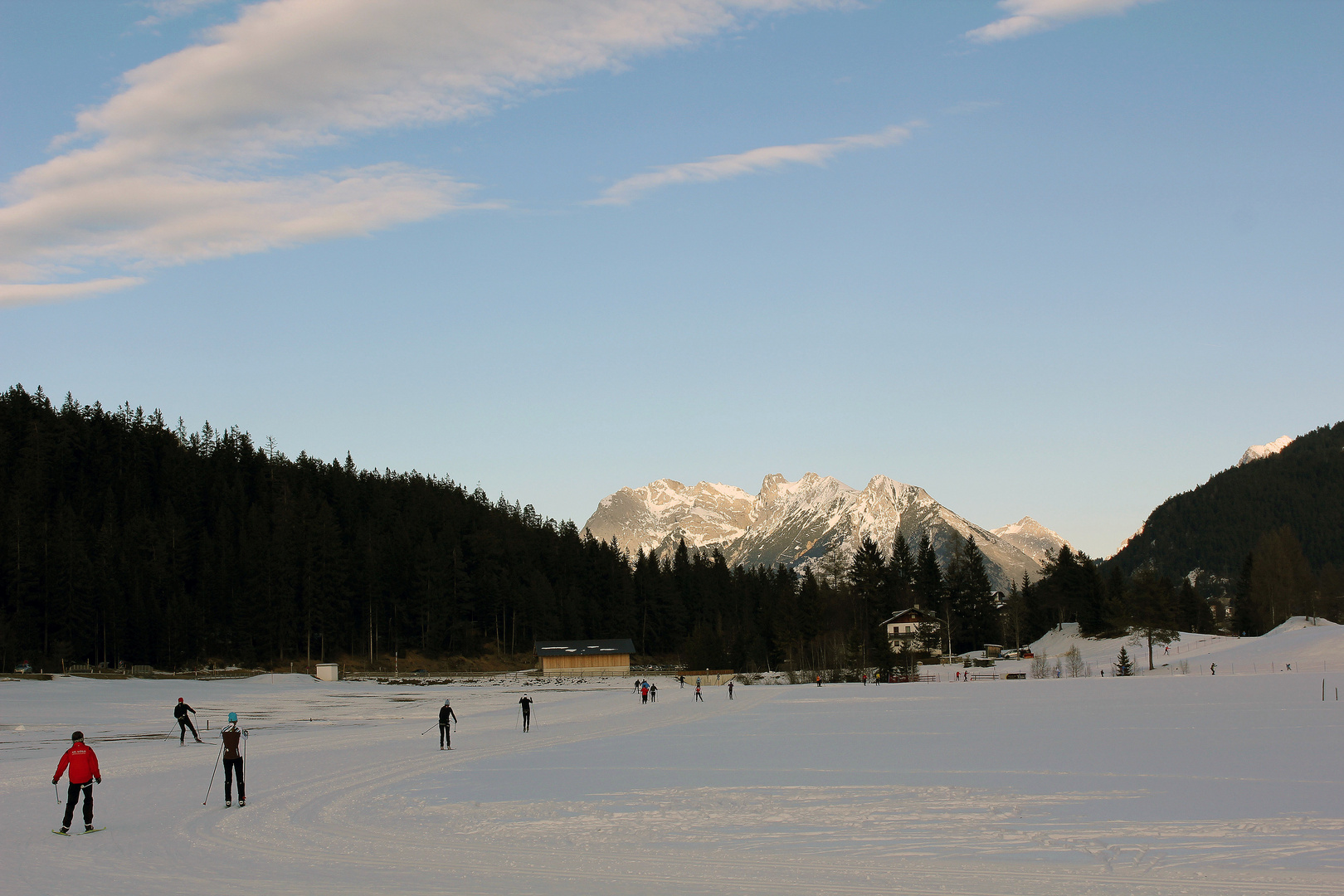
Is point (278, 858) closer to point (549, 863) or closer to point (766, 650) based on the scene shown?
point (549, 863)

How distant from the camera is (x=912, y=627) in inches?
4712

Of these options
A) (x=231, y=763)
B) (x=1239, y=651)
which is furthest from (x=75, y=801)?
(x=1239, y=651)

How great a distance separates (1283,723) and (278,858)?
3184cm

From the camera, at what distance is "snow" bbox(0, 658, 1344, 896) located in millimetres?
13203

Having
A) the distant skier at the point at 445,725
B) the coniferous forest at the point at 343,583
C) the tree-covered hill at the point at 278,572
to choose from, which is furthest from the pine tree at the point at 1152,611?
the distant skier at the point at 445,725

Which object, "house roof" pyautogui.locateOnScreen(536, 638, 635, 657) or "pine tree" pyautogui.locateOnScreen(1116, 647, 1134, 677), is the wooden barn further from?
"pine tree" pyautogui.locateOnScreen(1116, 647, 1134, 677)

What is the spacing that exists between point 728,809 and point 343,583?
106919 mm

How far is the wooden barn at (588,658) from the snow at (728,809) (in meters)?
73.2

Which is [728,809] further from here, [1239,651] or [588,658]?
[588,658]

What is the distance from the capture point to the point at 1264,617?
12550cm

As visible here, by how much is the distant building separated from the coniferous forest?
5.85 ft

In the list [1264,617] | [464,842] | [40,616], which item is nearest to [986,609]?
[1264,617]

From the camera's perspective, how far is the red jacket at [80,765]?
1719 cm

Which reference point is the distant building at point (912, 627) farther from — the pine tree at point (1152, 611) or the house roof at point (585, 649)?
the house roof at point (585, 649)
